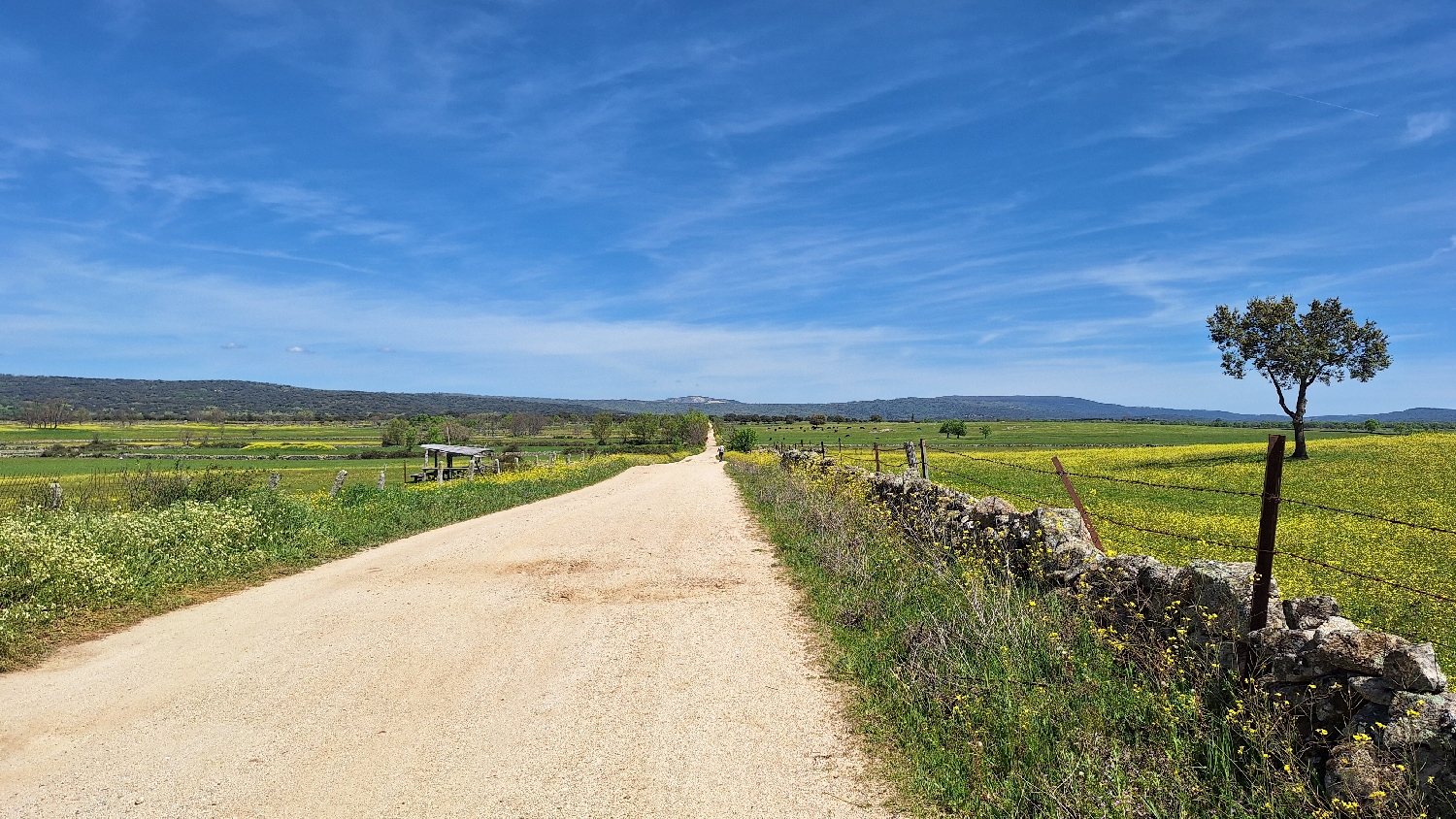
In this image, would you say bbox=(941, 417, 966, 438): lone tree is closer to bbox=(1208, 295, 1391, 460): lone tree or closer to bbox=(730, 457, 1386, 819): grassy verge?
bbox=(1208, 295, 1391, 460): lone tree

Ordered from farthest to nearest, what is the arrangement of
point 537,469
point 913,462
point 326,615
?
point 537,469 < point 913,462 < point 326,615

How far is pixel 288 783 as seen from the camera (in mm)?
5031

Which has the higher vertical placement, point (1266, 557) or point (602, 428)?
point (1266, 557)

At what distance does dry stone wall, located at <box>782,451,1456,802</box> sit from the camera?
3.79m

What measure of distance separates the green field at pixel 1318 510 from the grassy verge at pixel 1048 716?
2.18 metres

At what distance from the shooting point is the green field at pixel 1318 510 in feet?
29.5

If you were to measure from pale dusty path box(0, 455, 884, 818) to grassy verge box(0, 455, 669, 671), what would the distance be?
0.67 meters

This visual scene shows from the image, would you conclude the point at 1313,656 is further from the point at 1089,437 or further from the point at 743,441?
the point at 1089,437

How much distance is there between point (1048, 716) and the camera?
17.5 feet

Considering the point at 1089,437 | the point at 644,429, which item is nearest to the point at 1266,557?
the point at 1089,437

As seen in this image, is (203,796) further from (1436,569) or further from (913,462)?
(913,462)

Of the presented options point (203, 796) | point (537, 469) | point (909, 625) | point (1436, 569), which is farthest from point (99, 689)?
point (537, 469)

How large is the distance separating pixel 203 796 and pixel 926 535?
9363mm

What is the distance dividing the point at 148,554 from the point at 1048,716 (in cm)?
1266
